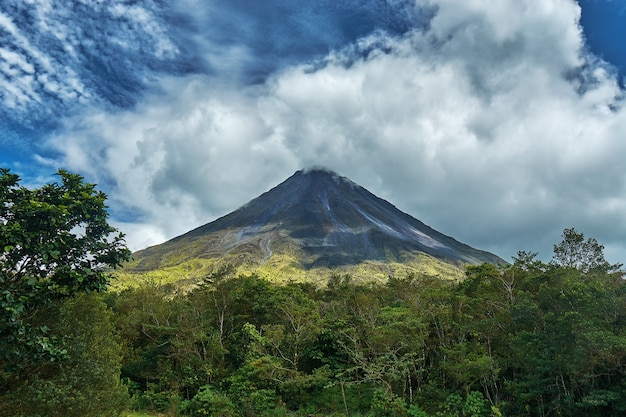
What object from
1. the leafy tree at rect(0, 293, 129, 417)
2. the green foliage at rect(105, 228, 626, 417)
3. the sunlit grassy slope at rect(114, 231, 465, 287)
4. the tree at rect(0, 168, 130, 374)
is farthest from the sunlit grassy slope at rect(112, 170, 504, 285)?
the tree at rect(0, 168, 130, 374)

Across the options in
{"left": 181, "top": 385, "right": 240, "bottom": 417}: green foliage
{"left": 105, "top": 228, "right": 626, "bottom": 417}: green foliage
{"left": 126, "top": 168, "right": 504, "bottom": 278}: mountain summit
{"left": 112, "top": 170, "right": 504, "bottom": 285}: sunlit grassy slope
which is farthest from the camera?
{"left": 126, "top": 168, "right": 504, "bottom": 278}: mountain summit

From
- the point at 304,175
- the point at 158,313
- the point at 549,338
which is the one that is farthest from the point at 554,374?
the point at 304,175

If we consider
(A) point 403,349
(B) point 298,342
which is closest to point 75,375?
(B) point 298,342

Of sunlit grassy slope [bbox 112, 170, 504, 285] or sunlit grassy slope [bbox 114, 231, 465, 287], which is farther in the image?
sunlit grassy slope [bbox 112, 170, 504, 285]

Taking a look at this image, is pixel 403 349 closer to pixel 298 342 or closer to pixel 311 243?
pixel 298 342

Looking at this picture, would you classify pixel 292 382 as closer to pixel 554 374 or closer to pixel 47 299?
pixel 554 374

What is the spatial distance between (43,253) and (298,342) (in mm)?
14273

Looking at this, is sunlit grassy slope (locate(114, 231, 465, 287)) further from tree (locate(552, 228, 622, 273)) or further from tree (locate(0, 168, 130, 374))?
tree (locate(0, 168, 130, 374))

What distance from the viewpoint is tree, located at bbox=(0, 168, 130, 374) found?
649 centimetres

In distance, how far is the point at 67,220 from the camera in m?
7.57

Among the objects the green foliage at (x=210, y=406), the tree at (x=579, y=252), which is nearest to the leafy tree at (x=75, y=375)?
the green foliage at (x=210, y=406)

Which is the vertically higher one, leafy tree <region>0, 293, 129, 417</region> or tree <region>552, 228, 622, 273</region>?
tree <region>552, 228, 622, 273</region>

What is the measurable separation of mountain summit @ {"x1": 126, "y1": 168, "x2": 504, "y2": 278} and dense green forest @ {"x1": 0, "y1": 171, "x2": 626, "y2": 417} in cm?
7481

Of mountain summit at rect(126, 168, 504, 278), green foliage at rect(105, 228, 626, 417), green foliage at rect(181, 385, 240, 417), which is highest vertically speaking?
mountain summit at rect(126, 168, 504, 278)
